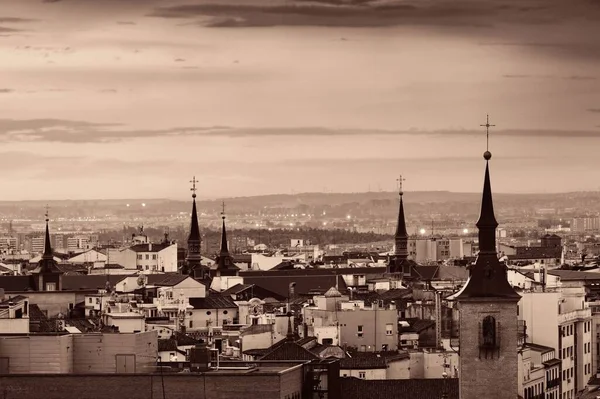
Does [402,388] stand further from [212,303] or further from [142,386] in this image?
[212,303]

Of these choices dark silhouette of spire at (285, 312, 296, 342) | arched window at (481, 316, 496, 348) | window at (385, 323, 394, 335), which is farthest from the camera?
window at (385, 323, 394, 335)

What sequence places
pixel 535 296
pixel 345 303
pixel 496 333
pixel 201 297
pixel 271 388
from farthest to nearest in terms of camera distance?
pixel 201 297 < pixel 345 303 < pixel 535 296 < pixel 496 333 < pixel 271 388

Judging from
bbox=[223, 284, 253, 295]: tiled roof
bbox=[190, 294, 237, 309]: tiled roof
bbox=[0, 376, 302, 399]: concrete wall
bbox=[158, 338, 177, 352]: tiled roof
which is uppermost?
bbox=[0, 376, 302, 399]: concrete wall

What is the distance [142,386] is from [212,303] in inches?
2623

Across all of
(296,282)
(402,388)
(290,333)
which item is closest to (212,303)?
(290,333)

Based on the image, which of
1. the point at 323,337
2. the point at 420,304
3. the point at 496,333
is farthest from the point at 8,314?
the point at 420,304

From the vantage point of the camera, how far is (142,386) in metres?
59.7

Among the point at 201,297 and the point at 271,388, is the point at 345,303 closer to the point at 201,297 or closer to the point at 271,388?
the point at 201,297

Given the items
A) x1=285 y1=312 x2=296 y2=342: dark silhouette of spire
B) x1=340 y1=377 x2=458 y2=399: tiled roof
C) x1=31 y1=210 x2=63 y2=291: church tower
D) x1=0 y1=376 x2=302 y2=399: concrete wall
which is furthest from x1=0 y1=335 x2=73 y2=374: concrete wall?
x1=31 y1=210 x2=63 y2=291: church tower

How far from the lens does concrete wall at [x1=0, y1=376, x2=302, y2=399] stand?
59.2 metres

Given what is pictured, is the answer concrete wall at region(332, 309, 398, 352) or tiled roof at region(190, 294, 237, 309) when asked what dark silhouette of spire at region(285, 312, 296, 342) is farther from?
tiled roof at region(190, 294, 237, 309)

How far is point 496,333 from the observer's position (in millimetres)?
74688

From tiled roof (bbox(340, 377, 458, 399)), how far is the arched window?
3283 mm

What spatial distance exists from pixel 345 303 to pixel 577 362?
12.7 metres
